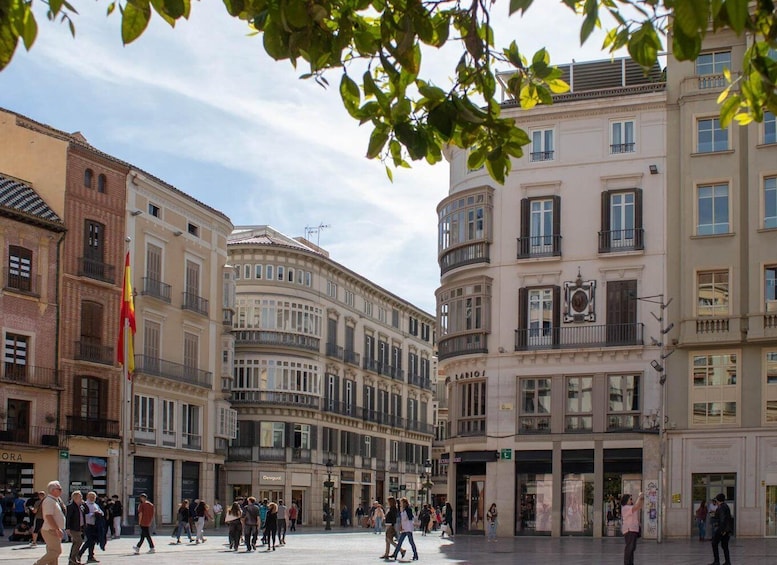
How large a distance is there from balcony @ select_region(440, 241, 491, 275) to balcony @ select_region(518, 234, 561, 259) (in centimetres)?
147

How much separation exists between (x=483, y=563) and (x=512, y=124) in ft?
75.4

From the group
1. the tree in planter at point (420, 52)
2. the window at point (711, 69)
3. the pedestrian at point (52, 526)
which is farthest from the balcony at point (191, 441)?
the tree in planter at point (420, 52)

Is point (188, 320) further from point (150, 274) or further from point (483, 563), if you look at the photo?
point (483, 563)

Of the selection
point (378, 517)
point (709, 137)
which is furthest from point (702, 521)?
point (378, 517)

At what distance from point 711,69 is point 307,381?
36.9 metres

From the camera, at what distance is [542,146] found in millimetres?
50031

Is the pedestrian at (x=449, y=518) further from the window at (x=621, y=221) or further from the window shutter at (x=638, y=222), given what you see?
the window shutter at (x=638, y=222)

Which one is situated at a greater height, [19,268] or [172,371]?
[19,268]

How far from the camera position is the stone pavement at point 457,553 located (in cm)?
2980

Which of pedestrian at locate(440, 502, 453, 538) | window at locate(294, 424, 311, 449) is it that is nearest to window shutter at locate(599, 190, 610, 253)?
pedestrian at locate(440, 502, 453, 538)

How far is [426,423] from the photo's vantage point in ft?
326

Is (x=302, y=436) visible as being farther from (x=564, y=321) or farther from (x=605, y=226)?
(x=605, y=226)

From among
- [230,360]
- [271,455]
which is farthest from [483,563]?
[271,455]

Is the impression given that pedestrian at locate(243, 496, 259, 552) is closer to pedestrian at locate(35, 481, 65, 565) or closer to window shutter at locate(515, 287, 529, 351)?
window shutter at locate(515, 287, 529, 351)
